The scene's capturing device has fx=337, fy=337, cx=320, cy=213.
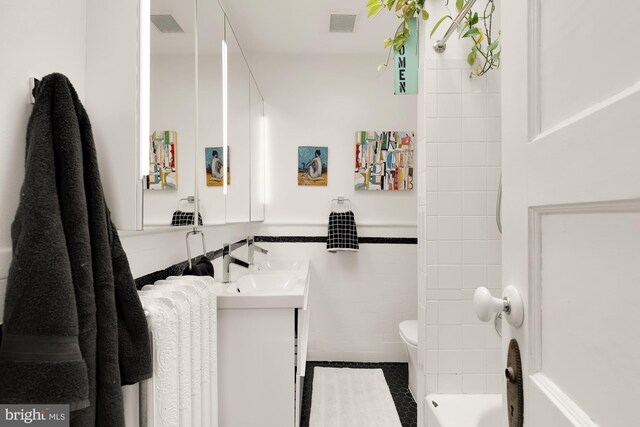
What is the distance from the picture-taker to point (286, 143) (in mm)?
2936

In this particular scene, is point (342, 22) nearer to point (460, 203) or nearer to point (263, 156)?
point (263, 156)

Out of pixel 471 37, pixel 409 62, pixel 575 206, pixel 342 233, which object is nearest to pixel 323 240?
pixel 342 233

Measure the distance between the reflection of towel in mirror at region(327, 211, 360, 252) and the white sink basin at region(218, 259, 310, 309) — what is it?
0.28 meters

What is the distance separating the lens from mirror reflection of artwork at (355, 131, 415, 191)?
287 cm

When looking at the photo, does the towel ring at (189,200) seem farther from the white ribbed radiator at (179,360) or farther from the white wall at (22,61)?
the white wall at (22,61)

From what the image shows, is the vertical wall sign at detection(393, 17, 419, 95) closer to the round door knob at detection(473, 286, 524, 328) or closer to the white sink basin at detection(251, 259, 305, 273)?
the round door knob at detection(473, 286, 524, 328)

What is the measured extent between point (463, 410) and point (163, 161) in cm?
153

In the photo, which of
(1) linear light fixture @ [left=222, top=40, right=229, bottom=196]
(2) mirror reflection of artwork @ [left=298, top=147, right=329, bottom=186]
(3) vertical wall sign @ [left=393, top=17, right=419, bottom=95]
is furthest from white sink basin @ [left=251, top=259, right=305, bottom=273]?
(3) vertical wall sign @ [left=393, top=17, right=419, bottom=95]

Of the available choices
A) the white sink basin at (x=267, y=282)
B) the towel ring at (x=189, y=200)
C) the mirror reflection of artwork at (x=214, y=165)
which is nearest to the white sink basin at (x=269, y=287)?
the white sink basin at (x=267, y=282)

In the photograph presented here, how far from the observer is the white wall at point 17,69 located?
26.5 inches

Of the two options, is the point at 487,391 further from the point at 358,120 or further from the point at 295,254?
the point at 358,120

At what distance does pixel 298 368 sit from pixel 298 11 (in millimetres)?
2221

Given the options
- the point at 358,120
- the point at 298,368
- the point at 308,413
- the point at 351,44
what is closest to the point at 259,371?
the point at 298,368

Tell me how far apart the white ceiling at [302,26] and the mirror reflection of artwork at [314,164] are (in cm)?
85
